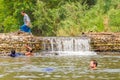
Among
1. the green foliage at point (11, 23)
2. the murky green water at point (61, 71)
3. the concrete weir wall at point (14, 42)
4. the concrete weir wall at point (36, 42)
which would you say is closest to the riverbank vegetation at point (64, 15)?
the green foliage at point (11, 23)

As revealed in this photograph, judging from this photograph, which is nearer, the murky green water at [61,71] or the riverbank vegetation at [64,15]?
the murky green water at [61,71]

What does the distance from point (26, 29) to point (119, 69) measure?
14.3 meters

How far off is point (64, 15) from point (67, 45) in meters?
14.9

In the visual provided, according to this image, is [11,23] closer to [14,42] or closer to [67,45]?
[67,45]

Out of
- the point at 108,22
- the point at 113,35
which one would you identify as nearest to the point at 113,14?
the point at 108,22

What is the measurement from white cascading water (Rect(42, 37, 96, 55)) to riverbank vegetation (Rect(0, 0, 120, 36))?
5.66 meters

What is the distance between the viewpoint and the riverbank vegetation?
4620 centimetres

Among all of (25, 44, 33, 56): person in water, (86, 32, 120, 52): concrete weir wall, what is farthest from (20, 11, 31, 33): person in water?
(86, 32, 120, 52): concrete weir wall

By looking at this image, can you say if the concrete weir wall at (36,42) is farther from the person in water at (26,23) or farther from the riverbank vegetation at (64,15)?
the riverbank vegetation at (64,15)

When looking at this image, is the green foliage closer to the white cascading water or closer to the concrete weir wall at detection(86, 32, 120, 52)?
the white cascading water

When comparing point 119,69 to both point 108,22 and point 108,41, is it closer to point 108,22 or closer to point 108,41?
point 108,41

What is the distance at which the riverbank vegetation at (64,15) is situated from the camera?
1819 inches

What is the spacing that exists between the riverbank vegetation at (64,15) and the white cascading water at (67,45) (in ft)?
18.6

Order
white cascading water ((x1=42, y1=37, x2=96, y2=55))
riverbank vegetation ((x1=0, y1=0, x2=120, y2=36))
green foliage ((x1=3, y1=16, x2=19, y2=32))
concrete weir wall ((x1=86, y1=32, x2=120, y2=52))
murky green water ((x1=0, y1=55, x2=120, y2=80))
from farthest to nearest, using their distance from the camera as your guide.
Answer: green foliage ((x1=3, y1=16, x2=19, y2=32)), riverbank vegetation ((x1=0, y1=0, x2=120, y2=36)), white cascading water ((x1=42, y1=37, x2=96, y2=55)), concrete weir wall ((x1=86, y1=32, x2=120, y2=52)), murky green water ((x1=0, y1=55, x2=120, y2=80))
